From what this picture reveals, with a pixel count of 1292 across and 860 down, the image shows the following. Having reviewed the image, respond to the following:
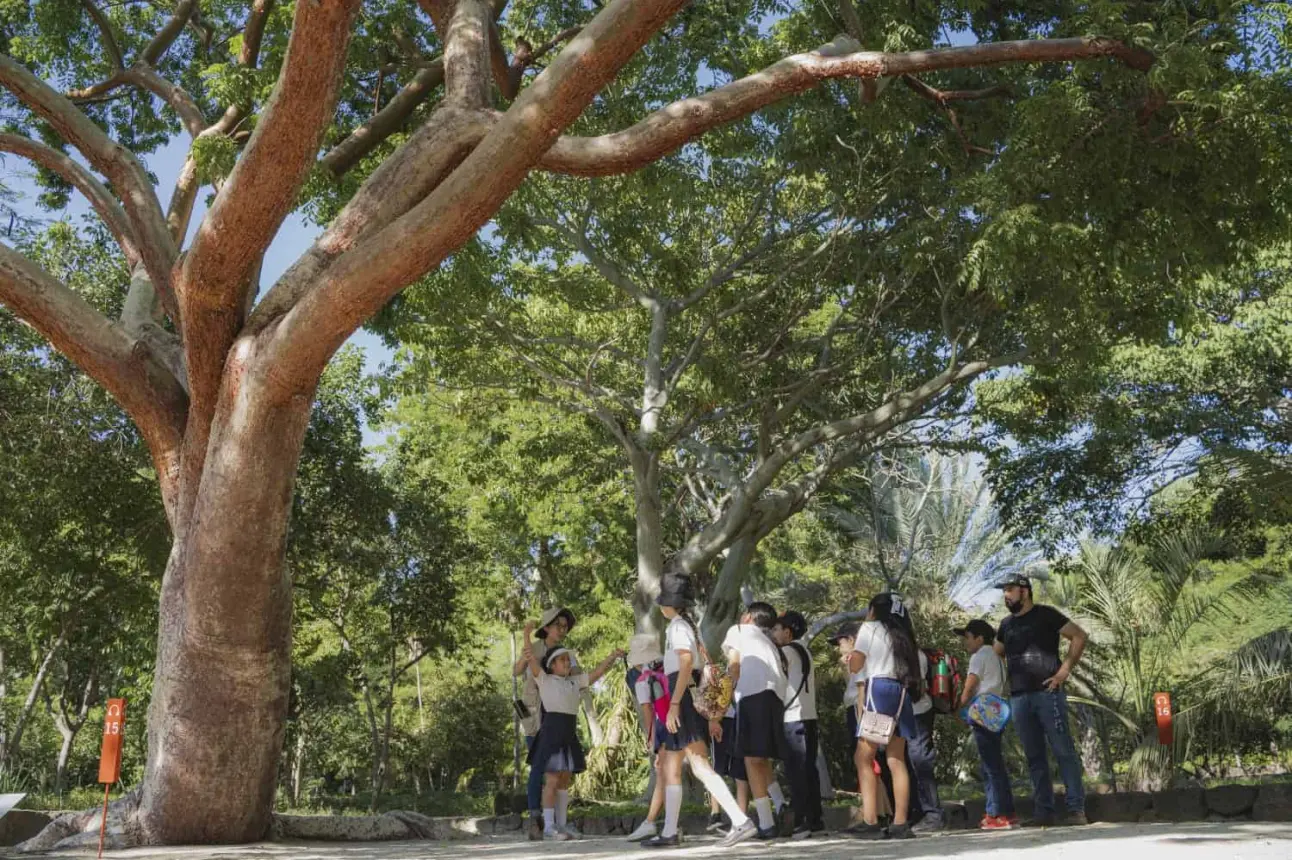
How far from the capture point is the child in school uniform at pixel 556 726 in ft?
28.9

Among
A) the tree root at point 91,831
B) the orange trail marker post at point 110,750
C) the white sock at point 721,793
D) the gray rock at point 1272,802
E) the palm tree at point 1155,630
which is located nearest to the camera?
the orange trail marker post at point 110,750

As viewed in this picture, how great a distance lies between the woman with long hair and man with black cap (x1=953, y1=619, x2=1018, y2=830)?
679 mm

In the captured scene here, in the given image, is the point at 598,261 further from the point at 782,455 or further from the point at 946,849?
the point at 946,849

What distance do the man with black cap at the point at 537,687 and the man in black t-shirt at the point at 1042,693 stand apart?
343 cm

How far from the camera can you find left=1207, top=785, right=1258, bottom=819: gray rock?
8.19 metres

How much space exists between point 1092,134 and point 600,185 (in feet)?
25.9

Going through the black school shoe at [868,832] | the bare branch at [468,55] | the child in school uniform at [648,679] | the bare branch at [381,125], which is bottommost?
the black school shoe at [868,832]

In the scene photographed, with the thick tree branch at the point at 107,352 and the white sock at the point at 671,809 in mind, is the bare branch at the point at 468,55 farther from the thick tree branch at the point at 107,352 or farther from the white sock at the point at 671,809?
the white sock at the point at 671,809

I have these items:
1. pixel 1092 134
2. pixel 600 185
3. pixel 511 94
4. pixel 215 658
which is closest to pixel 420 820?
pixel 215 658

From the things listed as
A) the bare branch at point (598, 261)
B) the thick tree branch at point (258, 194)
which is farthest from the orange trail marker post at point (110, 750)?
the bare branch at point (598, 261)

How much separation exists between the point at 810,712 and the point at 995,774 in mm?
1416

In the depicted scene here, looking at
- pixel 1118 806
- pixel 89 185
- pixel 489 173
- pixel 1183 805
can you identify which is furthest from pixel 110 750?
pixel 1183 805

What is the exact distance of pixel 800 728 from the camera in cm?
855

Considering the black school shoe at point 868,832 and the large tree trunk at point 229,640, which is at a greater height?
the large tree trunk at point 229,640
